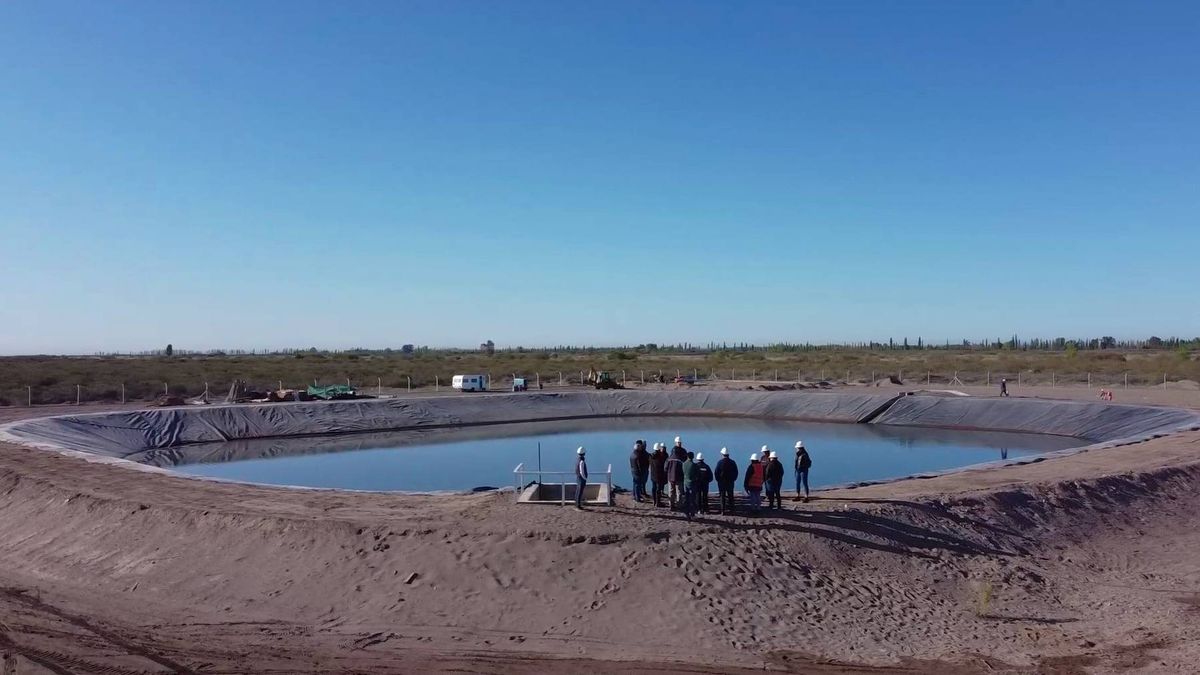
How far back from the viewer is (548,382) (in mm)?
64688


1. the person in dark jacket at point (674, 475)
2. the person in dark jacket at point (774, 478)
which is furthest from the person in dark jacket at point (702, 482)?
the person in dark jacket at point (774, 478)

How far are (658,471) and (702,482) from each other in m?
0.90

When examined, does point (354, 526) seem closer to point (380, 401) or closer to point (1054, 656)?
point (1054, 656)

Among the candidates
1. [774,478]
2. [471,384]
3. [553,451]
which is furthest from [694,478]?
[471,384]

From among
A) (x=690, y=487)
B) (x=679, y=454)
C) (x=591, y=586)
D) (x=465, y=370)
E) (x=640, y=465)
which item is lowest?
(x=591, y=586)

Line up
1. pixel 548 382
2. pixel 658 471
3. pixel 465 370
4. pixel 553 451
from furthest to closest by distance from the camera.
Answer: pixel 465 370, pixel 548 382, pixel 553 451, pixel 658 471

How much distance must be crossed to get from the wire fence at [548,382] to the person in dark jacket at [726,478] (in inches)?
1519

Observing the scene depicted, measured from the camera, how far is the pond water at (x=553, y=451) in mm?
26672

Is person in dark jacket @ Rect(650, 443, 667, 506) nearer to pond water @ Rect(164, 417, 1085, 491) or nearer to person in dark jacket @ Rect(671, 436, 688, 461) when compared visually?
person in dark jacket @ Rect(671, 436, 688, 461)

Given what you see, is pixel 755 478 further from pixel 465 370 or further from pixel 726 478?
pixel 465 370

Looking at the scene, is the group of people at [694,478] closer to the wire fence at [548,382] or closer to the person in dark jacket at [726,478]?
the person in dark jacket at [726,478]

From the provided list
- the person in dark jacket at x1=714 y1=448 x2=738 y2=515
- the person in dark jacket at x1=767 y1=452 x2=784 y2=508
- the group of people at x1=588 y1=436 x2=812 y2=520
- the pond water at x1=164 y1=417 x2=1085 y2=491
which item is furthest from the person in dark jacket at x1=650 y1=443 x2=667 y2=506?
the pond water at x1=164 y1=417 x2=1085 y2=491

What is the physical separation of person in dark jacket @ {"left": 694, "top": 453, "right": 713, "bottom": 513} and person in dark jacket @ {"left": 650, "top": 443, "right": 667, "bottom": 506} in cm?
74

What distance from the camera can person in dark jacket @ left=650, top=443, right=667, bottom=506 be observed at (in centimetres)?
1522
